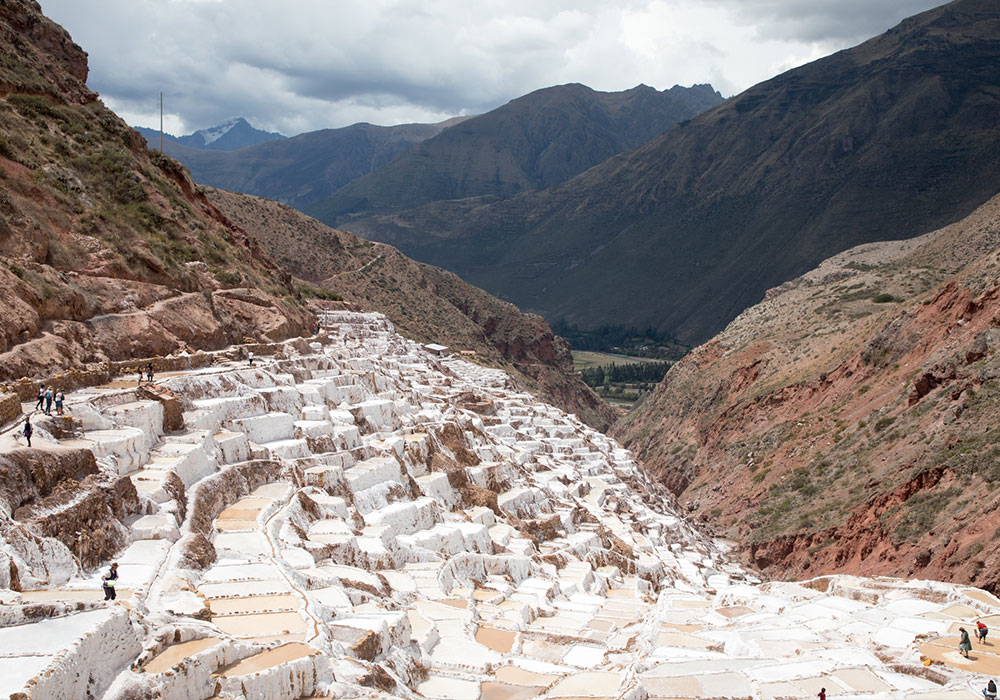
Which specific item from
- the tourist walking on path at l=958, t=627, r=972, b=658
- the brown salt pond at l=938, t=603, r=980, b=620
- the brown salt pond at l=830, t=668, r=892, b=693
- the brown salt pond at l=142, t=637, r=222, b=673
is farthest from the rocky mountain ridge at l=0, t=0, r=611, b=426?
the brown salt pond at l=938, t=603, r=980, b=620

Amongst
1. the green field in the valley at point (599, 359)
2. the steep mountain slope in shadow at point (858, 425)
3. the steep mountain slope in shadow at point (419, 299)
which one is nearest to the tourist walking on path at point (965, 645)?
the steep mountain slope in shadow at point (858, 425)

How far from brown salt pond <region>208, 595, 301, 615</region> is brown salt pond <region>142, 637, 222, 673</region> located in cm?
185

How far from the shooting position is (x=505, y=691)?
1911 centimetres

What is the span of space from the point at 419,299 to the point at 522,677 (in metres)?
72.2

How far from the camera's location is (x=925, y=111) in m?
180

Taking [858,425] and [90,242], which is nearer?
[90,242]

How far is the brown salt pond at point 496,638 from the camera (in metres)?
21.9

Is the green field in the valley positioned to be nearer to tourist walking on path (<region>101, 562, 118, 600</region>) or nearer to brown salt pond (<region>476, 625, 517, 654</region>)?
brown salt pond (<region>476, 625, 517, 654</region>)

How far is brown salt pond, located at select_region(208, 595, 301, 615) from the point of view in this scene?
16.6 metres

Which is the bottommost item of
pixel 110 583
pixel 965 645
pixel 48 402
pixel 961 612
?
pixel 961 612

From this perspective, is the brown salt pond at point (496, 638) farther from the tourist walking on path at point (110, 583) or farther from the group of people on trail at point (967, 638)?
the group of people on trail at point (967, 638)

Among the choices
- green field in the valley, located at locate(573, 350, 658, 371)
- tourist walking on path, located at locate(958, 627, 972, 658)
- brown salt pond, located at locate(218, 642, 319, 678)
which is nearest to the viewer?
brown salt pond, located at locate(218, 642, 319, 678)

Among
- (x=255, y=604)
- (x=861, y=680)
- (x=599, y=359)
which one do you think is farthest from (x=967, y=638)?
(x=599, y=359)

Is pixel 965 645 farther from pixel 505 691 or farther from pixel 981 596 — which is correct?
pixel 505 691
